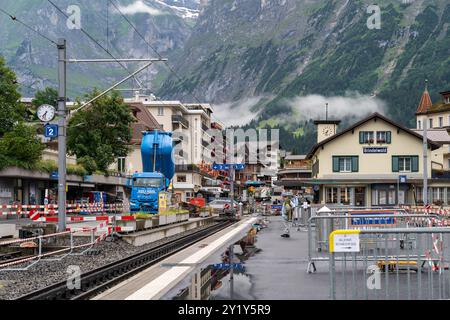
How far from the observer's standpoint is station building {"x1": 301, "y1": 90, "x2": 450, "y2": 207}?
2406 inches

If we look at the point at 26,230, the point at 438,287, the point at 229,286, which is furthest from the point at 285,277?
the point at 26,230

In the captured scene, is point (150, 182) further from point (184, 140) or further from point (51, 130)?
point (184, 140)

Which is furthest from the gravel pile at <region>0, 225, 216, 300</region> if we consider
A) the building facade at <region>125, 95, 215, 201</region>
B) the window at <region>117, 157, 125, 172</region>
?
the building facade at <region>125, 95, 215, 201</region>

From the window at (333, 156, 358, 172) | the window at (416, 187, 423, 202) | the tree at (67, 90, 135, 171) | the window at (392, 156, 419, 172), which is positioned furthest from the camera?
the tree at (67, 90, 135, 171)

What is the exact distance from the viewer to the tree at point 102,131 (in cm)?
6550

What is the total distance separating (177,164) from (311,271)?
86.8m

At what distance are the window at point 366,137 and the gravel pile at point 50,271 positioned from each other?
42.1 metres

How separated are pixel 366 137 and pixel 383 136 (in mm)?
1540

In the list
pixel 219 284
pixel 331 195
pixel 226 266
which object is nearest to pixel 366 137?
pixel 331 195

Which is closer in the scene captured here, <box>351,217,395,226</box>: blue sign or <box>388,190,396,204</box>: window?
<box>351,217,395,226</box>: blue sign

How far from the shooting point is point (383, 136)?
62.3 metres

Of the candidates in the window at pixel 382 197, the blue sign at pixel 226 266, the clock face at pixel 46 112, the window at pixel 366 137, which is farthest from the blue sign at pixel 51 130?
the window at pixel 366 137

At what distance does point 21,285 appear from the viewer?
1408 centimetres

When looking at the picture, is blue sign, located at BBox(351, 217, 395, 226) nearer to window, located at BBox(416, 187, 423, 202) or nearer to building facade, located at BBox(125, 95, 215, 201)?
window, located at BBox(416, 187, 423, 202)
